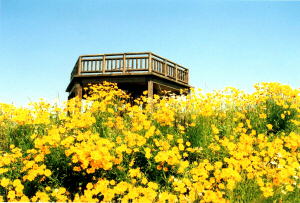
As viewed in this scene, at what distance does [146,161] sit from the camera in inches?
148

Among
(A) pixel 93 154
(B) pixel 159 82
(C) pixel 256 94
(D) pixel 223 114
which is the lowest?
(A) pixel 93 154

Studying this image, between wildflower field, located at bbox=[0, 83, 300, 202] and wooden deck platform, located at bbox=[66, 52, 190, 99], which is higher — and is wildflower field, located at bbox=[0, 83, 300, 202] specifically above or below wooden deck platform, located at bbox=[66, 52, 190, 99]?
below

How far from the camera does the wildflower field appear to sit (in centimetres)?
290

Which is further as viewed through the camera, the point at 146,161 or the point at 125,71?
the point at 125,71

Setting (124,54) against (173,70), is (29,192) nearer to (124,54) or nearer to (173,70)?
(124,54)

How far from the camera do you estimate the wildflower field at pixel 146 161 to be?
2.90 m

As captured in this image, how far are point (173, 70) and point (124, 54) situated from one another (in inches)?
131

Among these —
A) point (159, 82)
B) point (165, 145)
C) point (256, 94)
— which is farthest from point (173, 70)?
point (165, 145)

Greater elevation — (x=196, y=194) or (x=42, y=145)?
(x=42, y=145)

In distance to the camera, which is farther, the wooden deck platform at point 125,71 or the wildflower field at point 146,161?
the wooden deck platform at point 125,71

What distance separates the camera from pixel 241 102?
6.40 meters

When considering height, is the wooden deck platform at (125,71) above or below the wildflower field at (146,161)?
above

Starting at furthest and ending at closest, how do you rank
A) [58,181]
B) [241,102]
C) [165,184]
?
[241,102]
[165,184]
[58,181]

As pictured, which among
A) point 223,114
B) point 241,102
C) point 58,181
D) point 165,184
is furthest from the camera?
point 241,102
